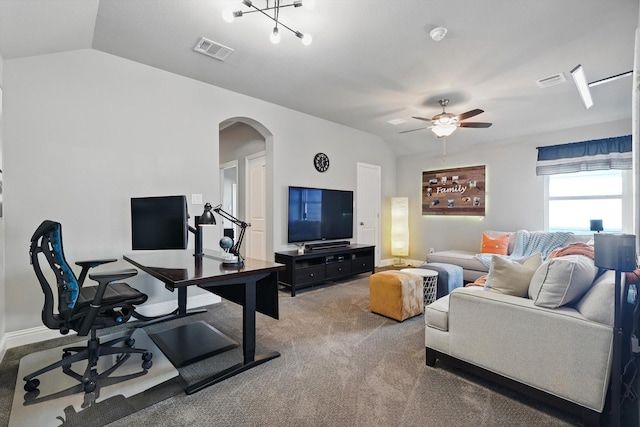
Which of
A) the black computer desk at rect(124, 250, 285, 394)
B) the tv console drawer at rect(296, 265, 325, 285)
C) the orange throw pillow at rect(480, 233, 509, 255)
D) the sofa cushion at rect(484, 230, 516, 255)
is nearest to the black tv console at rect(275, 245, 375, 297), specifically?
the tv console drawer at rect(296, 265, 325, 285)

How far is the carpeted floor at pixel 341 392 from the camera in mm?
1678

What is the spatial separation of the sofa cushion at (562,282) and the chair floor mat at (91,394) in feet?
7.62

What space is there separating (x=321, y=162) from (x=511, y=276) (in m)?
3.59

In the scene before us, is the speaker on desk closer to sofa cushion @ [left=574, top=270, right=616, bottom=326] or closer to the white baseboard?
sofa cushion @ [left=574, top=270, right=616, bottom=326]

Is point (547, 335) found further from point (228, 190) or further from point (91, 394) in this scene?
point (228, 190)

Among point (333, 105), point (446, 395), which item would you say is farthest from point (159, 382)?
point (333, 105)

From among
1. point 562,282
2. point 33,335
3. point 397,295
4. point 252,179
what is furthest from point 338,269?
point 33,335

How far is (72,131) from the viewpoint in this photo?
2879 mm

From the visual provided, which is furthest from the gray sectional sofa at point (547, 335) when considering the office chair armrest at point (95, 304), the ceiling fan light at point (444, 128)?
the ceiling fan light at point (444, 128)

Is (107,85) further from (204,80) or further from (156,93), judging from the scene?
(204,80)

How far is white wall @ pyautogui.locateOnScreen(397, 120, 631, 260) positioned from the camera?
4773 millimetres

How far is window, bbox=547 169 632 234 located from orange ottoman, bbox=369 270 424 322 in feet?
10.0

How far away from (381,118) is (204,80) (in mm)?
2810

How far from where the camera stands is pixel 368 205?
597cm
